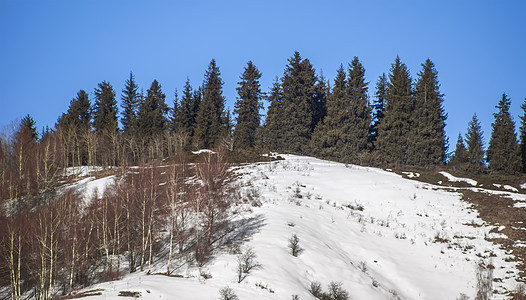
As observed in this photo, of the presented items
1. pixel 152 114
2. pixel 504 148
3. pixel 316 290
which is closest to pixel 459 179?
pixel 504 148

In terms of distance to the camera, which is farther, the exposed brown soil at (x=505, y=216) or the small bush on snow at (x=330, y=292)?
the exposed brown soil at (x=505, y=216)

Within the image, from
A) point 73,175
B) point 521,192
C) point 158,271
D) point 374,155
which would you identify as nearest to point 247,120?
point 374,155

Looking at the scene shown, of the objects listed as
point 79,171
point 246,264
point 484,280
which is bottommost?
point 484,280

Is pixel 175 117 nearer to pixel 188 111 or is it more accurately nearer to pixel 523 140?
pixel 188 111

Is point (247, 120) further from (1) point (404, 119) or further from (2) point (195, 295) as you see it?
(2) point (195, 295)

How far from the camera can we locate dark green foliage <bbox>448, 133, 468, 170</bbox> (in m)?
44.5

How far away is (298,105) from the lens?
55281 mm

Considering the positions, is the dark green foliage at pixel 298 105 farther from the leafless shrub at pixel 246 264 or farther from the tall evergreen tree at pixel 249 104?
the leafless shrub at pixel 246 264

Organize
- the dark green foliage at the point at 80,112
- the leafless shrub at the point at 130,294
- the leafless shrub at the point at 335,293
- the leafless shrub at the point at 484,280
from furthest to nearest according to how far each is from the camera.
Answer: the dark green foliage at the point at 80,112
the leafless shrub at the point at 484,280
the leafless shrub at the point at 335,293
the leafless shrub at the point at 130,294

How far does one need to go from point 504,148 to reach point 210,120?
43300 mm

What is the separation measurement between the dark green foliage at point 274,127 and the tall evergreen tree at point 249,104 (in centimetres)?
337

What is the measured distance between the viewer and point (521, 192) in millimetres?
25828

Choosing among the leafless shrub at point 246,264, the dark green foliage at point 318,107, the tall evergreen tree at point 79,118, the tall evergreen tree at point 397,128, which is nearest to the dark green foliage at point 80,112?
the tall evergreen tree at point 79,118

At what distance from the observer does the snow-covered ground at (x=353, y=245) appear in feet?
43.2
